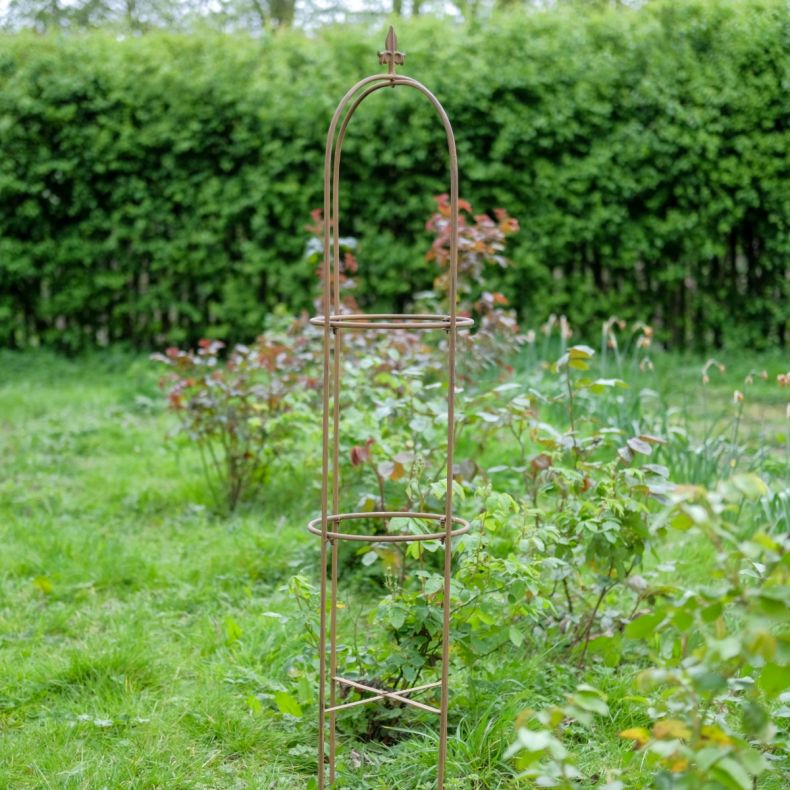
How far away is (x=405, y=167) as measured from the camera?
24.5 ft

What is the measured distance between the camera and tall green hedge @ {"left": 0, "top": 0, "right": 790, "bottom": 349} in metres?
7.35

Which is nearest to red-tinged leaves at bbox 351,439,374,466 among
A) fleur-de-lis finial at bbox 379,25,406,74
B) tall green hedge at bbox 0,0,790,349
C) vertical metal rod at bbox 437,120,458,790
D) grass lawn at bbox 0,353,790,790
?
grass lawn at bbox 0,353,790,790

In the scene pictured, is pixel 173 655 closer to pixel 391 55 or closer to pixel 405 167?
pixel 391 55

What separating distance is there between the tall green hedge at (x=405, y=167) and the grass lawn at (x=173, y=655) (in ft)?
10.8

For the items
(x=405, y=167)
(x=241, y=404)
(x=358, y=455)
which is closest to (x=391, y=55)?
(x=358, y=455)

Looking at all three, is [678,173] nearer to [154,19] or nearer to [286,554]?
[286,554]

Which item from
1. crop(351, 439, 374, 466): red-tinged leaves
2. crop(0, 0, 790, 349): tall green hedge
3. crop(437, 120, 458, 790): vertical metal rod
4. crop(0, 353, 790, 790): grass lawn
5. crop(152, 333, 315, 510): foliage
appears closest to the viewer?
crop(437, 120, 458, 790): vertical metal rod

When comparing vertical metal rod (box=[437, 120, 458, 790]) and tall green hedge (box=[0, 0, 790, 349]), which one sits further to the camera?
tall green hedge (box=[0, 0, 790, 349])

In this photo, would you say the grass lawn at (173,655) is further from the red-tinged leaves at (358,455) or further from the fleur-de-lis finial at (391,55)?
the fleur-de-lis finial at (391,55)

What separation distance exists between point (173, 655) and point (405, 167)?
5319mm

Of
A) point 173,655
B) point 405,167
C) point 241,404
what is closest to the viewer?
point 173,655

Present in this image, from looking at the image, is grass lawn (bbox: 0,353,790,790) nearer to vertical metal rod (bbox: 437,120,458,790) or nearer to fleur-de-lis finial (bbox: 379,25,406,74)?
vertical metal rod (bbox: 437,120,458,790)

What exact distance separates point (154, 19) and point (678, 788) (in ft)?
61.7

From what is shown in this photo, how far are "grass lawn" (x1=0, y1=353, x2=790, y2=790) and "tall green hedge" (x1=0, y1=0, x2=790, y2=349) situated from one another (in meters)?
3.30
